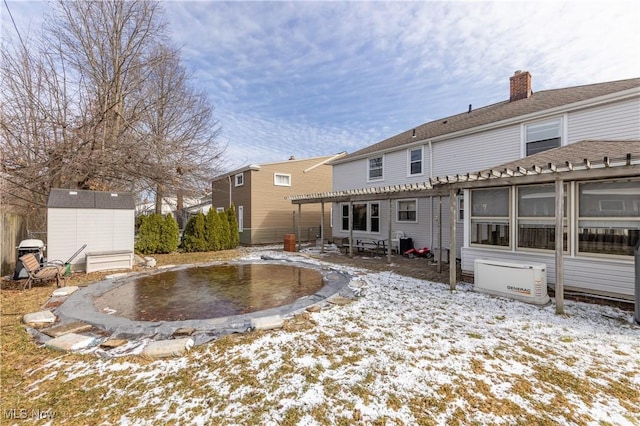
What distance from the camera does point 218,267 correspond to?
9664mm

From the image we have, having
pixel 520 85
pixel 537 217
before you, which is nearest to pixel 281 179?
pixel 520 85

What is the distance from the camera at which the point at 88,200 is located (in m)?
8.35

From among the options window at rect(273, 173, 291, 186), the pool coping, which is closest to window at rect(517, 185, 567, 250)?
the pool coping

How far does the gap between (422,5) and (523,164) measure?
4.89 meters

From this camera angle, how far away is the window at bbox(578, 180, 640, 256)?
5.04m

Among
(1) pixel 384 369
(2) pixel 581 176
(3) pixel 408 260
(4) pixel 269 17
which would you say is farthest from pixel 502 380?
(4) pixel 269 17

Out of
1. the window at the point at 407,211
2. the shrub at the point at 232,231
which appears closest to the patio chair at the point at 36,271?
the shrub at the point at 232,231

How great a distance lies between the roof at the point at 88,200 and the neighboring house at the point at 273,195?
704 cm

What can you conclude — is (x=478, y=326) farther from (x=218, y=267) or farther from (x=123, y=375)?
(x=218, y=267)

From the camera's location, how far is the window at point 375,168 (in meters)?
13.6

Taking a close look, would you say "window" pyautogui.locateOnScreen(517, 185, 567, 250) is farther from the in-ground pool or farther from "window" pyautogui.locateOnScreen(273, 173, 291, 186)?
"window" pyautogui.locateOnScreen(273, 173, 291, 186)

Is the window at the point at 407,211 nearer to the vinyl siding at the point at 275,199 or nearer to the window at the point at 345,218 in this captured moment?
the window at the point at 345,218

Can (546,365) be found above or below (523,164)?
below

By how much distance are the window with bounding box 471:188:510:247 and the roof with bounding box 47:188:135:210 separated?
10.7 m
